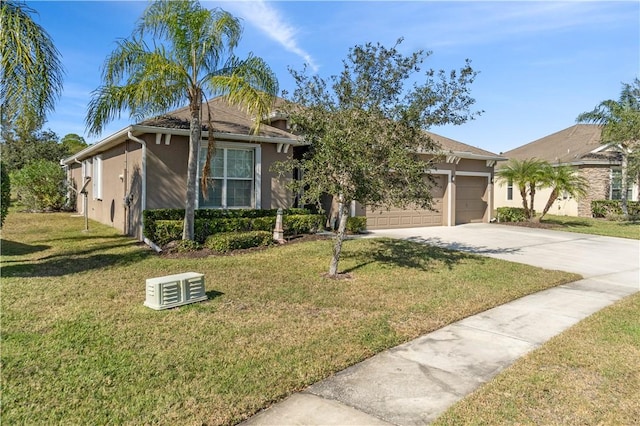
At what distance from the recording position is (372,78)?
25.2 ft

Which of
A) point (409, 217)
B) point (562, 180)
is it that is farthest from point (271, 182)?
point (562, 180)

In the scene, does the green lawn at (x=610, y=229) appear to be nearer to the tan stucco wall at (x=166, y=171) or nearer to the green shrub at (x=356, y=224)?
the green shrub at (x=356, y=224)

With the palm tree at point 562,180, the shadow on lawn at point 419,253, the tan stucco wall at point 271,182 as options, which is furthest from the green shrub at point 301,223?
the palm tree at point 562,180

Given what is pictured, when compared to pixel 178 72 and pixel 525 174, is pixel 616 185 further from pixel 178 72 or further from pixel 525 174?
pixel 178 72

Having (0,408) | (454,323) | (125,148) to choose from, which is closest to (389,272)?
(454,323)

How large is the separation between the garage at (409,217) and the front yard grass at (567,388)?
10.9 meters

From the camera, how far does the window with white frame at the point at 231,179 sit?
12367 mm

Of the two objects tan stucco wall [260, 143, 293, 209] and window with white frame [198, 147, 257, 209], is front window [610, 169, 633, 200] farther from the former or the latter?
window with white frame [198, 147, 257, 209]

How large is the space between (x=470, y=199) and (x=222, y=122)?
12336mm

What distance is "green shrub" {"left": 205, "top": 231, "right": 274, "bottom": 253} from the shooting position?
404 inches

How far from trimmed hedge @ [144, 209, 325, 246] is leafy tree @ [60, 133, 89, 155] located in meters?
32.3

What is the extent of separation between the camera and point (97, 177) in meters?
16.9

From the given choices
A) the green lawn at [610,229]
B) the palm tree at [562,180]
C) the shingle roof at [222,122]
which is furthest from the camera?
the palm tree at [562,180]

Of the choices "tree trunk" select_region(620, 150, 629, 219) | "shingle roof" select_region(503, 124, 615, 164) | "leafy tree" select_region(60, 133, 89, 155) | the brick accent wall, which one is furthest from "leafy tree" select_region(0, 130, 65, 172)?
"tree trunk" select_region(620, 150, 629, 219)
